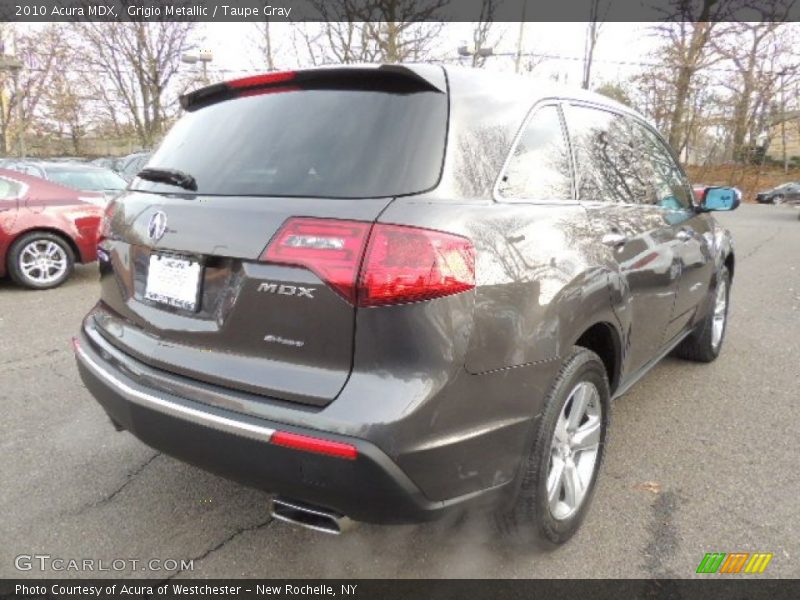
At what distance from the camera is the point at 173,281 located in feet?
6.38

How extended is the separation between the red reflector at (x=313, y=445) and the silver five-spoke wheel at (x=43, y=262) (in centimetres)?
607

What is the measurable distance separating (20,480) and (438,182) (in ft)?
7.64

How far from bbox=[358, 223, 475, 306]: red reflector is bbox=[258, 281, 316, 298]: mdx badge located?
15 cm

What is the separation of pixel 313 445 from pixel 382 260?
53 centimetres

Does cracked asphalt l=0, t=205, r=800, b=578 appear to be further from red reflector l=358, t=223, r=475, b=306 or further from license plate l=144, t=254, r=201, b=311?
red reflector l=358, t=223, r=475, b=306

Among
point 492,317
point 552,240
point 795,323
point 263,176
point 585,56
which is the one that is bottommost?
point 795,323

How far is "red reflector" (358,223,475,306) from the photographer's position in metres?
1.58

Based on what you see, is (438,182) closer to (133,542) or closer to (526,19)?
(133,542)

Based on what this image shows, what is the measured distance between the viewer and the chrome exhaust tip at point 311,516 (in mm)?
1703

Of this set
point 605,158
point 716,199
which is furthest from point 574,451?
point 716,199

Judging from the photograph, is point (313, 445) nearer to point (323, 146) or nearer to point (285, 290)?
point (285, 290)

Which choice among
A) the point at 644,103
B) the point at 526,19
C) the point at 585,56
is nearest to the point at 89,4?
the point at 526,19

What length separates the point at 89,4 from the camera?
80.5 feet

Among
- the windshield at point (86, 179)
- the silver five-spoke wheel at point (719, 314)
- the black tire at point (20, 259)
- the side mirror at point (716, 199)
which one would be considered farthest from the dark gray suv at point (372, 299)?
the windshield at point (86, 179)
